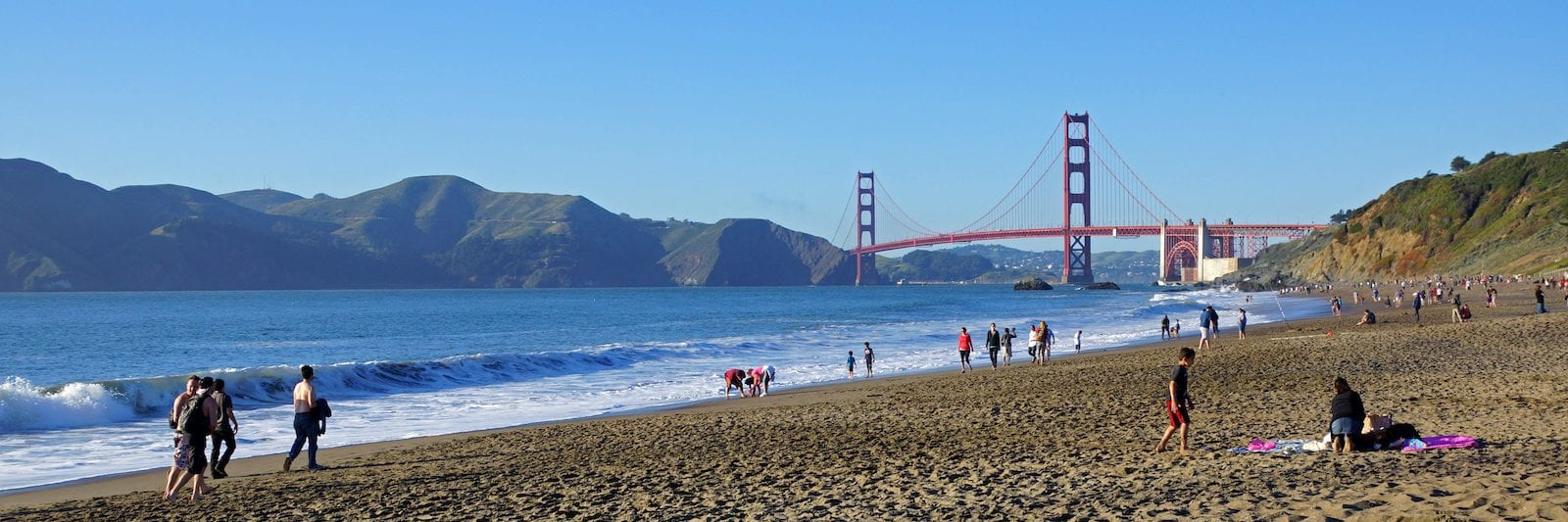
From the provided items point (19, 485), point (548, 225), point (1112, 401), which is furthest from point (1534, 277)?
point (548, 225)

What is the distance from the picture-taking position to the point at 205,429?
841cm

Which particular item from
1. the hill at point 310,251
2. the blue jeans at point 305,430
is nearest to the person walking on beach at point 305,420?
the blue jeans at point 305,430

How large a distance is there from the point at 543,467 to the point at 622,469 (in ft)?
2.40

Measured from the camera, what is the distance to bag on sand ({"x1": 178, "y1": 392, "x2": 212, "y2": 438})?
27.2ft

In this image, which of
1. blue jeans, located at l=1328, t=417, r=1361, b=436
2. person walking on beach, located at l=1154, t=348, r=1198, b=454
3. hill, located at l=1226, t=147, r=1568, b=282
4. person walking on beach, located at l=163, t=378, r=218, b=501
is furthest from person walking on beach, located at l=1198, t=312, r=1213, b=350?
hill, located at l=1226, t=147, r=1568, b=282

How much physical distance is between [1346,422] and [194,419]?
7800 mm

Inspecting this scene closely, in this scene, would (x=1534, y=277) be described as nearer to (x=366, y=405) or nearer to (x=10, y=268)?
(x=366, y=405)

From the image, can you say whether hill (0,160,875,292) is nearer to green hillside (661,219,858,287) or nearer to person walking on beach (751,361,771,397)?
green hillside (661,219,858,287)

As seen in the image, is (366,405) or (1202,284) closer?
(366,405)

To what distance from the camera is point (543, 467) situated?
943cm

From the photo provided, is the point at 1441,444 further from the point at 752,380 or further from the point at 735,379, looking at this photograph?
the point at 735,379

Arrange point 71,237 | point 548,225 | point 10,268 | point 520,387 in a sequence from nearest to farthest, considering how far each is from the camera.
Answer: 1. point 520,387
2. point 10,268
3. point 71,237
4. point 548,225

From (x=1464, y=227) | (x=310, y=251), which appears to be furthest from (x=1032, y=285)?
(x=310, y=251)

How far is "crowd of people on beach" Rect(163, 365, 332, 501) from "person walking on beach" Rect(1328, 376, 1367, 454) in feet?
24.2
